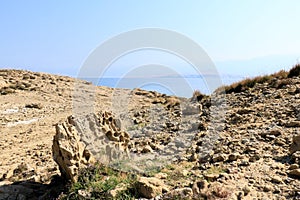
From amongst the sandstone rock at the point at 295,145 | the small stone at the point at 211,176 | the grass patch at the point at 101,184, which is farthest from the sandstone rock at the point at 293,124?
the grass patch at the point at 101,184

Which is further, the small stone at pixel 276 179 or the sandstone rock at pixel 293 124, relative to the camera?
the sandstone rock at pixel 293 124

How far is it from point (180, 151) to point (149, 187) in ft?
7.22

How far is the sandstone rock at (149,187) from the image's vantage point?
468 cm

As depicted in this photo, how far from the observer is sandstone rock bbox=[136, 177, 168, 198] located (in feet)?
15.4

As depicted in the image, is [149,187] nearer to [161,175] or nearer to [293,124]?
[161,175]

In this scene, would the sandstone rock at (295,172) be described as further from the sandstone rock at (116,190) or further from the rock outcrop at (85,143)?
the rock outcrop at (85,143)

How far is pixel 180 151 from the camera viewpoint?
679cm

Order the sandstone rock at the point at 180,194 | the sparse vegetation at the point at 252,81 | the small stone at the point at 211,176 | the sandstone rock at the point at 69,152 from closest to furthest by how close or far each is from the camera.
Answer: the sandstone rock at the point at 180,194, the small stone at the point at 211,176, the sandstone rock at the point at 69,152, the sparse vegetation at the point at 252,81

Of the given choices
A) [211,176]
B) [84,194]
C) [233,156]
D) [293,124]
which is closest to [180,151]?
[233,156]

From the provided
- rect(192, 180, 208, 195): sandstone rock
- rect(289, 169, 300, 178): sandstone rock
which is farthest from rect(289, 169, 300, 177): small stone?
rect(192, 180, 208, 195): sandstone rock

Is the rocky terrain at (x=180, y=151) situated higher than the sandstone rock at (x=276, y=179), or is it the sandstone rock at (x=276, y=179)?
the rocky terrain at (x=180, y=151)

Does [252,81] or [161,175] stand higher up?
[252,81]

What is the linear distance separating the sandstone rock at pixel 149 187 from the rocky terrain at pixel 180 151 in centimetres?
1

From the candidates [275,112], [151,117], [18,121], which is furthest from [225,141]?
[18,121]
